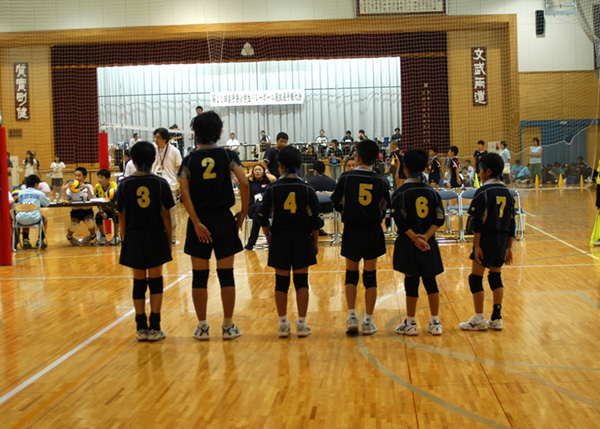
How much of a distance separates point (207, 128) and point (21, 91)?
21.3 metres

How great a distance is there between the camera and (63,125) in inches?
939

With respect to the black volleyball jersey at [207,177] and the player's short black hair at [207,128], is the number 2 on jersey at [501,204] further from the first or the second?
the player's short black hair at [207,128]

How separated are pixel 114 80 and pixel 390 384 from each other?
77.8 ft

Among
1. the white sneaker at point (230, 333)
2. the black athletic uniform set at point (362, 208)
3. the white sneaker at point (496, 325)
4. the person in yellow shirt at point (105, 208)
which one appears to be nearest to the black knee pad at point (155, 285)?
the white sneaker at point (230, 333)

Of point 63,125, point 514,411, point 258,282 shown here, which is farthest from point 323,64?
point 514,411

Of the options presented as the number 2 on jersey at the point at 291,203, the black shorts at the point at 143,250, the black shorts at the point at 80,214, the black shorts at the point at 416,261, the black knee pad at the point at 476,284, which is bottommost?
the black knee pad at the point at 476,284

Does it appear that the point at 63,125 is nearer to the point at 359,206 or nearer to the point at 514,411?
the point at 359,206

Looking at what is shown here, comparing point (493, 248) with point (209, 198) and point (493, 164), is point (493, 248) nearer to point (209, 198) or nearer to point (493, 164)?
point (493, 164)

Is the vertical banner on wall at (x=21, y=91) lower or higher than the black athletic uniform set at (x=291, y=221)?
higher

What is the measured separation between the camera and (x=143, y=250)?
485 cm

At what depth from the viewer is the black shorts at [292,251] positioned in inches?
189

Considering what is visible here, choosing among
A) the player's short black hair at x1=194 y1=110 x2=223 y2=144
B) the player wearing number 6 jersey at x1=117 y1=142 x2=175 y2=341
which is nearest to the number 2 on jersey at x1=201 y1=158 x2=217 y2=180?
the player's short black hair at x1=194 y1=110 x2=223 y2=144

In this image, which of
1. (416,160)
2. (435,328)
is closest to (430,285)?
(435,328)

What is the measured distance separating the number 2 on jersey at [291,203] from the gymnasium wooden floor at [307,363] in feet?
3.24
